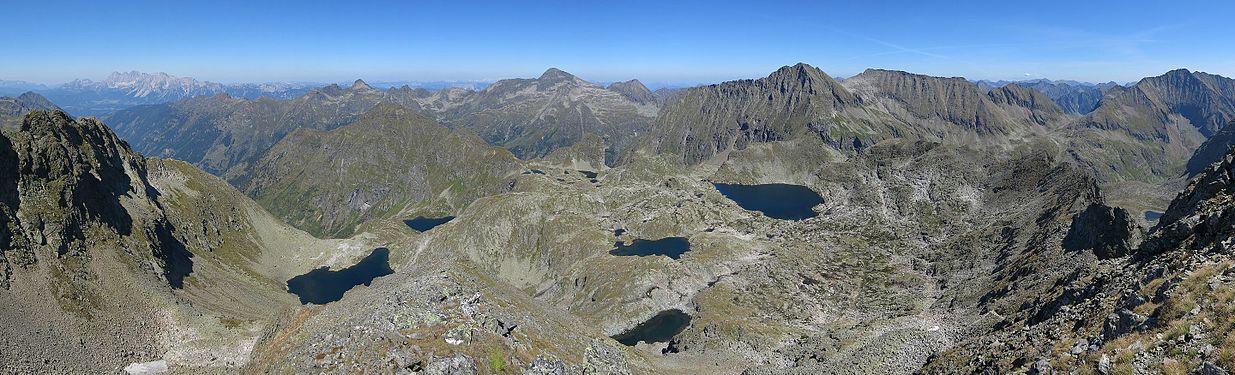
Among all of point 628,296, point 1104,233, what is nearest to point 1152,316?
point 1104,233

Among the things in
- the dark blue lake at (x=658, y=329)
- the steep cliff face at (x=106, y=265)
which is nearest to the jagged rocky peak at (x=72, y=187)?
the steep cliff face at (x=106, y=265)

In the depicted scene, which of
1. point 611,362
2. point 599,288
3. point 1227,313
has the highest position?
point 1227,313

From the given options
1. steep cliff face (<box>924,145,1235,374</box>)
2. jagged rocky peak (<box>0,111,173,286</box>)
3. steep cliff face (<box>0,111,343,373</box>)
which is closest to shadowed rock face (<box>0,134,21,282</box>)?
steep cliff face (<box>0,111,343,373</box>)

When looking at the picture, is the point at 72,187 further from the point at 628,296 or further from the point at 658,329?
the point at 658,329

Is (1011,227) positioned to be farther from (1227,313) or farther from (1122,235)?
(1227,313)

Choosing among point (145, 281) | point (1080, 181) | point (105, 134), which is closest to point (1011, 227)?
point (1080, 181)

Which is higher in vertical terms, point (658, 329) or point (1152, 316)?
point (1152, 316)

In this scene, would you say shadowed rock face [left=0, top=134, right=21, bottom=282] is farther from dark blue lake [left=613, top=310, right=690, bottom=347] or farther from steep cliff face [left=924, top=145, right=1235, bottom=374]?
steep cliff face [left=924, top=145, right=1235, bottom=374]

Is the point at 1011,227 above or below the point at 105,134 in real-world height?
below
